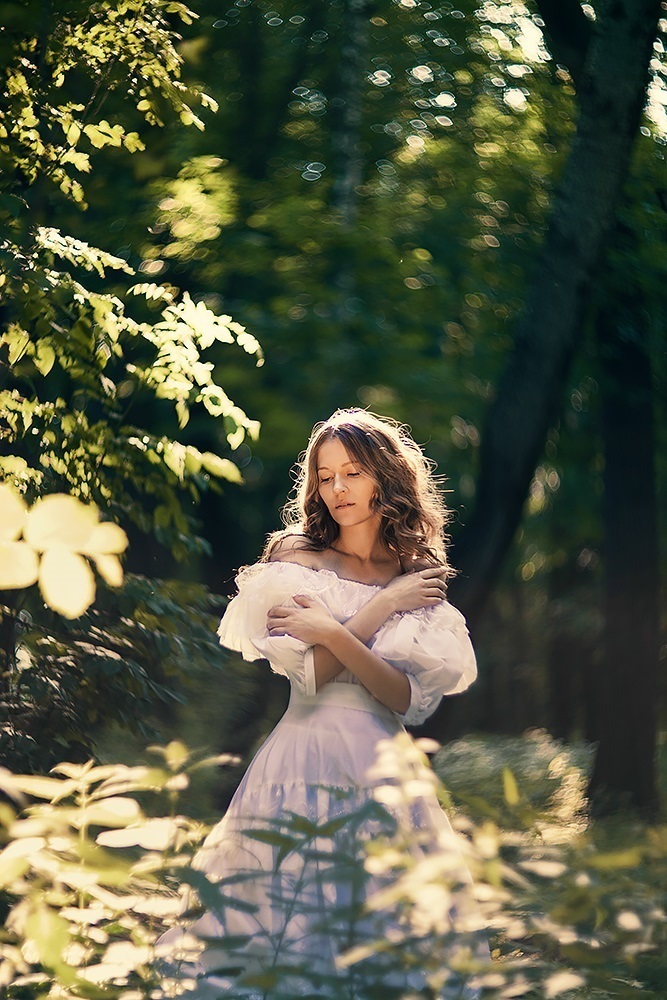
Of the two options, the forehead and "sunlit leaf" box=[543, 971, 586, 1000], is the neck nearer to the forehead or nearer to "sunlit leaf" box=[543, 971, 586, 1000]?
the forehead

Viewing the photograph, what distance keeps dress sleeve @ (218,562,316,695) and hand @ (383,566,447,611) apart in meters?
0.30

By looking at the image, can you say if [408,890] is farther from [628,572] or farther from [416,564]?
[628,572]

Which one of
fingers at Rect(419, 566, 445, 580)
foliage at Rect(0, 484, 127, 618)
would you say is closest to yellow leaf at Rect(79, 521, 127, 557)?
foliage at Rect(0, 484, 127, 618)

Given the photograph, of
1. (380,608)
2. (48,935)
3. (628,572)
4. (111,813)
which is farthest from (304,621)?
(628,572)

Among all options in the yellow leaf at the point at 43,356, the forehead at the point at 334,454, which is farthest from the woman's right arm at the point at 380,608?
the yellow leaf at the point at 43,356

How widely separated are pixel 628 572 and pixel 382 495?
22.4 feet

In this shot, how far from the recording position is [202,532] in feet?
43.7

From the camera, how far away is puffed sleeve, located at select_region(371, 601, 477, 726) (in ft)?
12.0

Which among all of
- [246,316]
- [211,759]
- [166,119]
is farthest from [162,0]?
[246,316]

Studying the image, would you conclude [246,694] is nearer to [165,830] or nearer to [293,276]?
[293,276]

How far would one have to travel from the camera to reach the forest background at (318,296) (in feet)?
13.1

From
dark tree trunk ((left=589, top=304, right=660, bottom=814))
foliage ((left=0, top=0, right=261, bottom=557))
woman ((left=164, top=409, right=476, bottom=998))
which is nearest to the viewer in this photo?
foliage ((left=0, top=0, right=261, bottom=557))

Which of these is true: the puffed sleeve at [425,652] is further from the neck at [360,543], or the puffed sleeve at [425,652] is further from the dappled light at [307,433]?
the neck at [360,543]

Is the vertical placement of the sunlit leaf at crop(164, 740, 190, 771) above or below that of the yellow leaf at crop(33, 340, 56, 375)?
above
